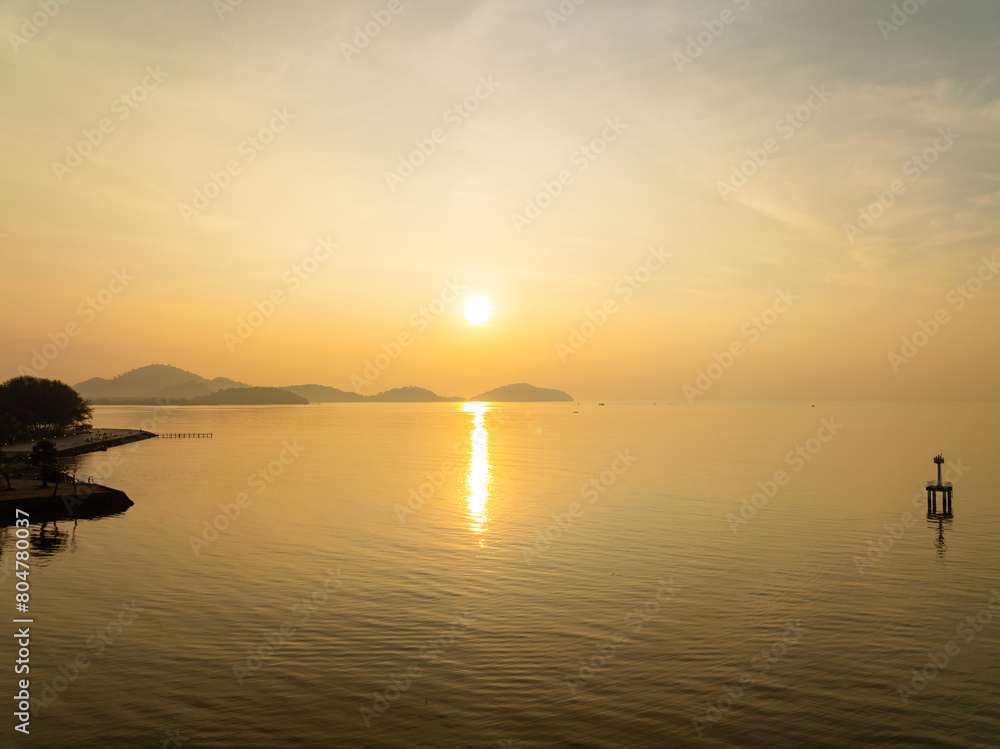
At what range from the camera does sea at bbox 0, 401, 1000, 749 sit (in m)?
22.7

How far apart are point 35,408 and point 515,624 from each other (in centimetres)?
16086

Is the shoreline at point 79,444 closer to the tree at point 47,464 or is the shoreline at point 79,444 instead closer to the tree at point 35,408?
the tree at point 35,408

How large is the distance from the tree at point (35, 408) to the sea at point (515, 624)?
86.7 meters

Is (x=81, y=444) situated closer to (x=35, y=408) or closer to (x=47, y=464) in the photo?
(x=35, y=408)

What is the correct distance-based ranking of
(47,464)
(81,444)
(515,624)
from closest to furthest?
(515,624) < (47,464) < (81,444)

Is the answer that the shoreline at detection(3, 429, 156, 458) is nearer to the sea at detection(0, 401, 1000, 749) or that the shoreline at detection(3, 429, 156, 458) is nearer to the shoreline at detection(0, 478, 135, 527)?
the shoreline at detection(0, 478, 135, 527)

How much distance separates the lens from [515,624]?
32750 millimetres

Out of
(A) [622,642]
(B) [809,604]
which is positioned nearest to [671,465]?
(B) [809,604]

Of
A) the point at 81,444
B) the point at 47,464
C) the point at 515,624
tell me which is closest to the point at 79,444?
the point at 81,444

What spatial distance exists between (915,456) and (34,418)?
191365 millimetres

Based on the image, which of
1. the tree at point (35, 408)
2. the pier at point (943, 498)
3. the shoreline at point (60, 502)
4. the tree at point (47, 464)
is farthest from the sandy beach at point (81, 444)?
the pier at point (943, 498)

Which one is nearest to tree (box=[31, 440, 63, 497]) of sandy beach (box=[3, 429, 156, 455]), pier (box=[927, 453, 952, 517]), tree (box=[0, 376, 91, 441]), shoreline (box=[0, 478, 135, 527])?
shoreline (box=[0, 478, 135, 527])

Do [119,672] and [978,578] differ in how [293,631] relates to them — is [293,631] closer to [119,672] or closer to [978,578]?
[119,672]

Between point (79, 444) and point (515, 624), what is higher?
point (79, 444)
